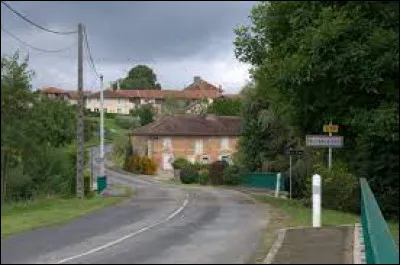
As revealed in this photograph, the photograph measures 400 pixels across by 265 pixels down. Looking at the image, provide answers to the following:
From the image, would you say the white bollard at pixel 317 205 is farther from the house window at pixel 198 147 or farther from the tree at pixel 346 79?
the house window at pixel 198 147

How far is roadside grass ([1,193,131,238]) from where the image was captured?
1805 cm

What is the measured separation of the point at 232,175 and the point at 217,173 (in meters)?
2.83

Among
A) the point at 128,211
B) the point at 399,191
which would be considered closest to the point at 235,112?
the point at 128,211

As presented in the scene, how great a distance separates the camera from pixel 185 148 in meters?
84.1

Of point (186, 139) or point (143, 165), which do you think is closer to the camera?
point (143, 165)

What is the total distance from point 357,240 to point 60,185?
25.5 metres

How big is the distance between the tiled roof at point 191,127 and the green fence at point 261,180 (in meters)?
27.9

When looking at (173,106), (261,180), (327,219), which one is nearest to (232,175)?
(261,180)

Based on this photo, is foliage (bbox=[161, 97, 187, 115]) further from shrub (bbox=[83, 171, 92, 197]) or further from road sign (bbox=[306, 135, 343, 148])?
road sign (bbox=[306, 135, 343, 148])

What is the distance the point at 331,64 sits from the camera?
13156mm

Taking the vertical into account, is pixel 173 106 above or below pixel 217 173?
above

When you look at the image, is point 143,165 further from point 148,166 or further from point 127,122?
→ point 127,122

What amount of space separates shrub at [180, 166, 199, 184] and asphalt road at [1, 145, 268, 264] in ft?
124

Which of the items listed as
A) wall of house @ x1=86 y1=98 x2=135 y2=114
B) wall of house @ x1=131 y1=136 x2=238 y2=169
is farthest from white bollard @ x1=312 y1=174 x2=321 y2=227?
wall of house @ x1=86 y1=98 x2=135 y2=114
